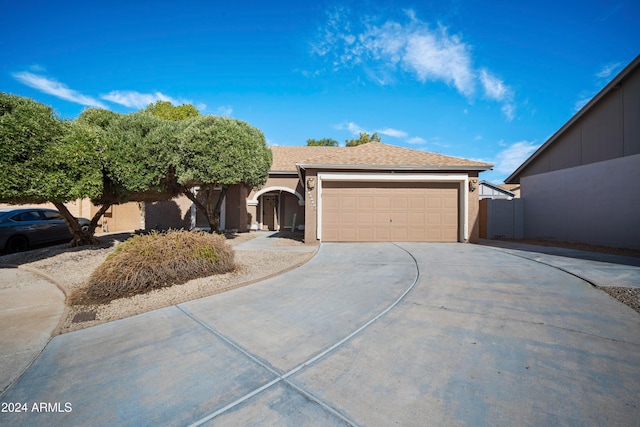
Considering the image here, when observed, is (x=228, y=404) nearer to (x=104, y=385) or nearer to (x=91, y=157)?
(x=104, y=385)

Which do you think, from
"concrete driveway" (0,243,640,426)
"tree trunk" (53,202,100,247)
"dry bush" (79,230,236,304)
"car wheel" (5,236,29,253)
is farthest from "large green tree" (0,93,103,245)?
"concrete driveway" (0,243,640,426)

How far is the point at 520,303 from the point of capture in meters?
4.39

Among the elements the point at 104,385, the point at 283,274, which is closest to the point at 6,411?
the point at 104,385

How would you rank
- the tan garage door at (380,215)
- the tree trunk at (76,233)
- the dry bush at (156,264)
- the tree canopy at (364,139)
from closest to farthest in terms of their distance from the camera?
the dry bush at (156,264), the tree trunk at (76,233), the tan garage door at (380,215), the tree canopy at (364,139)

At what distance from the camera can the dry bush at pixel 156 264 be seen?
4.89m

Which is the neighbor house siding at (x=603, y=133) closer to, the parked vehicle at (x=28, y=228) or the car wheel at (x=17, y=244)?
the parked vehicle at (x=28, y=228)

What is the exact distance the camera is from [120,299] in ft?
15.7

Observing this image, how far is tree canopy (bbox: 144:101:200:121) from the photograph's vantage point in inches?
968

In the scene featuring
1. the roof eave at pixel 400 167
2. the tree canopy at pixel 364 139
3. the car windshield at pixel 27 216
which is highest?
the tree canopy at pixel 364 139

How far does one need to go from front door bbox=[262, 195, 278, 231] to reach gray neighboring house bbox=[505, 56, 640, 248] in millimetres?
14867

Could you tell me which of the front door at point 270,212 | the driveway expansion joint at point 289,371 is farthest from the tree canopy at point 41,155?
the front door at point 270,212

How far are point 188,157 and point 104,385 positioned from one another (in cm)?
901

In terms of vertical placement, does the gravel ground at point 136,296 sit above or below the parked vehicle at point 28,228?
below

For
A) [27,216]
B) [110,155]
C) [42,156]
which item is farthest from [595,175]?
[27,216]
